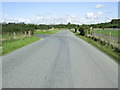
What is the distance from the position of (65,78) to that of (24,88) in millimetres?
1675

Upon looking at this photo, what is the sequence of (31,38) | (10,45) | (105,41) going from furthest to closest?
(31,38) < (105,41) < (10,45)

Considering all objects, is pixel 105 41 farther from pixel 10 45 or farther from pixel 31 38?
pixel 31 38

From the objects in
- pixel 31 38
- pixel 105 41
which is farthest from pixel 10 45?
pixel 31 38

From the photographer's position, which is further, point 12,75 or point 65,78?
point 12,75

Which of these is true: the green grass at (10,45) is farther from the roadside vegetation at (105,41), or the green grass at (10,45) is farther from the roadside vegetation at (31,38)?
the roadside vegetation at (105,41)

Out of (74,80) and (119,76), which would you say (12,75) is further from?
(119,76)

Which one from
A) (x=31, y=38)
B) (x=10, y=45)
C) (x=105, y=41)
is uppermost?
(x=31, y=38)

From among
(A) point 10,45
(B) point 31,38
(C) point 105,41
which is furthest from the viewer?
(B) point 31,38

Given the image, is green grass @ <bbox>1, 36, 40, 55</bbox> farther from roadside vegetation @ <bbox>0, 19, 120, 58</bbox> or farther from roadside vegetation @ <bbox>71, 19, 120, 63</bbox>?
roadside vegetation @ <bbox>71, 19, 120, 63</bbox>

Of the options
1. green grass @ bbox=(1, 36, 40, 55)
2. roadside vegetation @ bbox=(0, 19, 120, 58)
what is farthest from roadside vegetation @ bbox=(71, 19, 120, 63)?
green grass @ bbox=(1, 36, 40, 55)

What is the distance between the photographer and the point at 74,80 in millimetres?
6207

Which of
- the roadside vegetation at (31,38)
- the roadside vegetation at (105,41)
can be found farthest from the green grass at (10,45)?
the roadside vegetation at (105,41)

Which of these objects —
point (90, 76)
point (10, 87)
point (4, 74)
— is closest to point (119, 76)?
point (90, 76)

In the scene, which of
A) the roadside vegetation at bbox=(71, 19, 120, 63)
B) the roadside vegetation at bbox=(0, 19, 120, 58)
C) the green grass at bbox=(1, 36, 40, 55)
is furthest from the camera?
the roadside vegetation at bbox=(0, 19, 120, 58)
